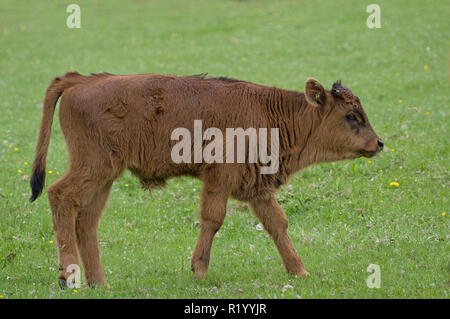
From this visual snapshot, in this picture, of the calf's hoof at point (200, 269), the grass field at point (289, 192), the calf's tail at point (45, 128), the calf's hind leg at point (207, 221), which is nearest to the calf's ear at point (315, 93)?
the calf's hind leg at point (207, 221)

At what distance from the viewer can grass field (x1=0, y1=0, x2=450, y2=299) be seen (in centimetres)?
724

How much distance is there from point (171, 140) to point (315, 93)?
182cm

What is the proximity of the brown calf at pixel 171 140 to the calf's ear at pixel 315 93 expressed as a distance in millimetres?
13

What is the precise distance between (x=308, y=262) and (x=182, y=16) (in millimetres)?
21244

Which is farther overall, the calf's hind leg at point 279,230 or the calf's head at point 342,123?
the calf's head at point 342,123

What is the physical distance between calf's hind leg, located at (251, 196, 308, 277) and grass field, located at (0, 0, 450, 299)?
0.19m

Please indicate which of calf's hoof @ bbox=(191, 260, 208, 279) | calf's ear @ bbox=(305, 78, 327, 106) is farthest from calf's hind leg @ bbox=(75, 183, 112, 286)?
calf's ear @ bbox=(305, 78, 327, 106)

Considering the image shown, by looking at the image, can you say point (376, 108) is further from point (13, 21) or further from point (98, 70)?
point (13, 21)

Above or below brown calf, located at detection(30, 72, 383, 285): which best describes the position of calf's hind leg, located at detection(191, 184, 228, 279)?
below

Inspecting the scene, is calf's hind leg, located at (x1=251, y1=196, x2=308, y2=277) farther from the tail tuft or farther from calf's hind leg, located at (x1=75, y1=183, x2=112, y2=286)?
the tail tuft

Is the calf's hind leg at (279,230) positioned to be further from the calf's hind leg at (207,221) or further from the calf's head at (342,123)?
the calf's head at (342,123)

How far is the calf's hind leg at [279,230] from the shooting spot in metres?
7.38

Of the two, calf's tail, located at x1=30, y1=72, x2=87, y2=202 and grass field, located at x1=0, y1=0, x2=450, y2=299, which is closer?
calf's tail, located at x1=30, y1=72, x2=87, y2=202

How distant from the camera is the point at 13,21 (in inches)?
1121
